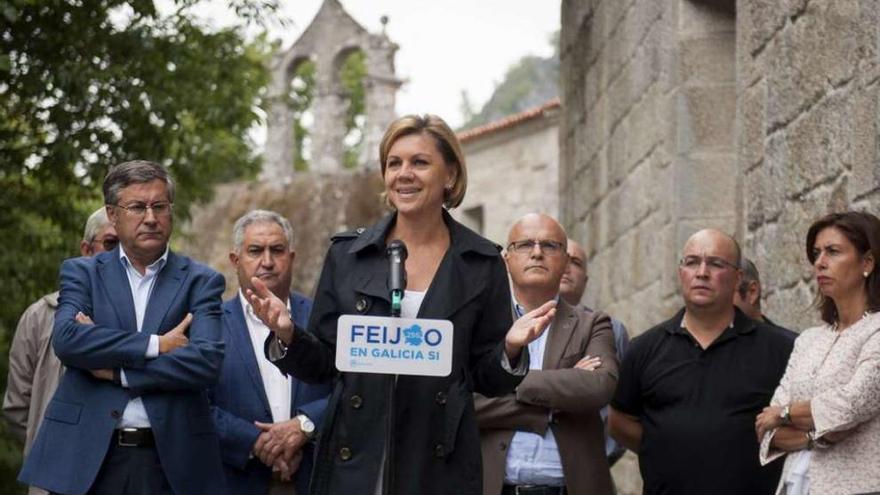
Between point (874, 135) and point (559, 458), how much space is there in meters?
1.61

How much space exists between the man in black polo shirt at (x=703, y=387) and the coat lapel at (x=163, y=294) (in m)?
1.80

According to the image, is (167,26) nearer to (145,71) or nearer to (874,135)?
(145,71)

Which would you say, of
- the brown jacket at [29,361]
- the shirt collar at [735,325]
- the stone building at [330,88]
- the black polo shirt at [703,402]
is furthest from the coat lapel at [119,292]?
the stone building at [330,88]

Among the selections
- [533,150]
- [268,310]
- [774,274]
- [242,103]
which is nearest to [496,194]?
[533,150]

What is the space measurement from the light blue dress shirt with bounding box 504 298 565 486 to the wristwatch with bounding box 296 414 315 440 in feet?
2.50

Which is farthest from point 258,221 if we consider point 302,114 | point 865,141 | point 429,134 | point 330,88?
point 302,114

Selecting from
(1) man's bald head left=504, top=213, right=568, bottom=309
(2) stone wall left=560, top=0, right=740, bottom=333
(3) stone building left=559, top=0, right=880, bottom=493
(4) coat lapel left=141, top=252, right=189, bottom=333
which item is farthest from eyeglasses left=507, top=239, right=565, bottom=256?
(2) stone wall left=560, top=0, right=740, bottom=333

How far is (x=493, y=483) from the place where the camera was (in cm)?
624

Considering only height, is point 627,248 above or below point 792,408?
above

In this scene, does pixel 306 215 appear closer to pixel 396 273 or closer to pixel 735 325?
pixel 735 325

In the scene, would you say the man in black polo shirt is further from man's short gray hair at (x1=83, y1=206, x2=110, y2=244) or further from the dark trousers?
man's short gray hair at (x1=83, y1=206, x2=110, y2=244)

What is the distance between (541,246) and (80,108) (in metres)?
4.98

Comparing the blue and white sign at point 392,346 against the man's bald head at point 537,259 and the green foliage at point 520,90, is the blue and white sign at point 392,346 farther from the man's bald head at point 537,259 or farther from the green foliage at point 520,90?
the green foliage at point 520,90

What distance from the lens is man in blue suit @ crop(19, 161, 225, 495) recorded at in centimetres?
583
